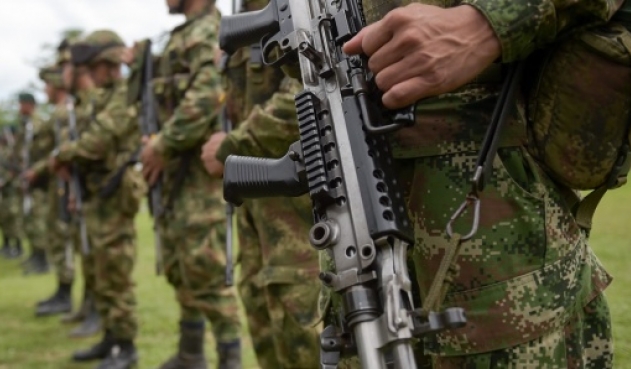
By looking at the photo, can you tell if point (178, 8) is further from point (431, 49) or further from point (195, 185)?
point (431, 49)

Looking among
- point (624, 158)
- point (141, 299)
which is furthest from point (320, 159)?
point (141, 299)

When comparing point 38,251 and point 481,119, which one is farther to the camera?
point 38,251

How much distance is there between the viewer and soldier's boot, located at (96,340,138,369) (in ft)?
14.8

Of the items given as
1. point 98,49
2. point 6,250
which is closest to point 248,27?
point 98,49

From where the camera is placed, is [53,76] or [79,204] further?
[53,76]

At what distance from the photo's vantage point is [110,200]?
16.5ft

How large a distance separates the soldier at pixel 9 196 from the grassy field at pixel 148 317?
3106 mm

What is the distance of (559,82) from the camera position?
1.27 metres

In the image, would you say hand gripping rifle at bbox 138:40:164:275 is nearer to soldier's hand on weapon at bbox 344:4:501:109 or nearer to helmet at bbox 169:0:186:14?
helmet at bbox 169:0:186:14

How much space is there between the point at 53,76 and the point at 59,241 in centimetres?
183

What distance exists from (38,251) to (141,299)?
4367 mm

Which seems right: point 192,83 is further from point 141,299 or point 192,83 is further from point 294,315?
point 141,299

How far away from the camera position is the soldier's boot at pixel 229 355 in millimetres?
3941

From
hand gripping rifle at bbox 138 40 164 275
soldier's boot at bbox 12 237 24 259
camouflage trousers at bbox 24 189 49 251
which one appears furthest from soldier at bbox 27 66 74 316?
soldier's boot at bbox 12 237 24 259
